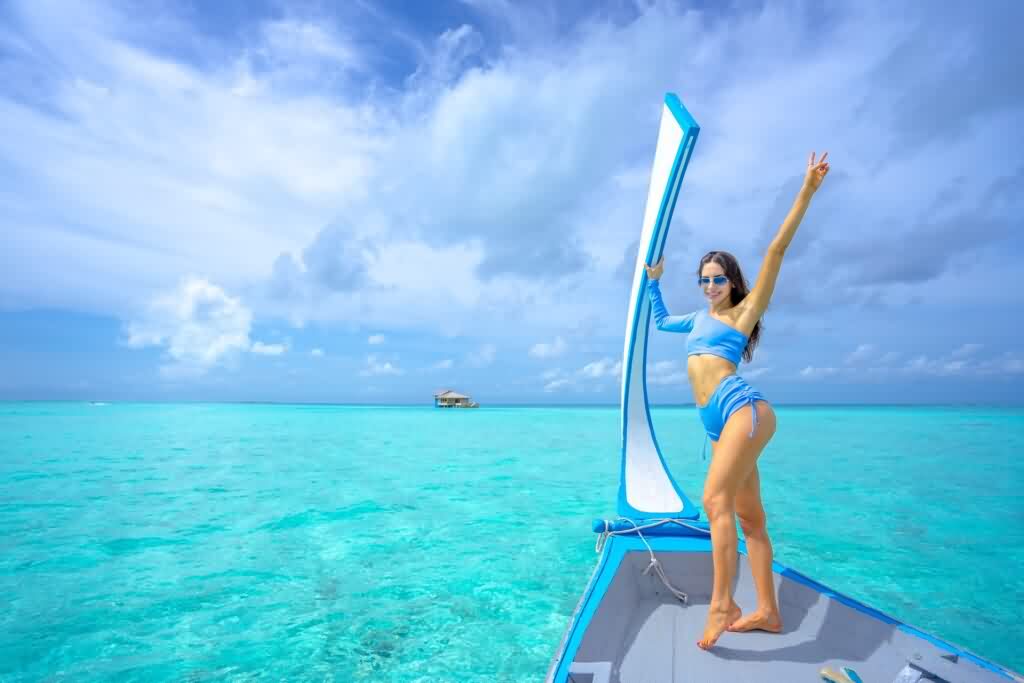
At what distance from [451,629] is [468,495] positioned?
6.95 m

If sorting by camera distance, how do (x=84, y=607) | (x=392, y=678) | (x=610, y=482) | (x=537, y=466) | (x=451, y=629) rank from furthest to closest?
(x=537, y=466) < (x=610, y=482) < (x=84, y=607) < (x=451, y=629) < (x=392, y=678)

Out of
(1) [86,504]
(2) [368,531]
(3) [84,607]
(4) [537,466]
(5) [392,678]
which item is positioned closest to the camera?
(5) [392,678]

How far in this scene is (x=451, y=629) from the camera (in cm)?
512

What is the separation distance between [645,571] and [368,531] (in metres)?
6.28

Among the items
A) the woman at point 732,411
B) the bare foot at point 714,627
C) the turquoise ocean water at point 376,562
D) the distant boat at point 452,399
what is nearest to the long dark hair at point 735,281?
the woman at point 732,411

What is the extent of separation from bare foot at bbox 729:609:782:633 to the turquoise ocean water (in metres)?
1.96

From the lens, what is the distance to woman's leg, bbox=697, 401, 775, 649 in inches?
110

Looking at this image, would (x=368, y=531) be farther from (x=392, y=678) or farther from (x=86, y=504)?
(x=86, y=504)

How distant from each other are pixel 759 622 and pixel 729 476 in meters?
1.10

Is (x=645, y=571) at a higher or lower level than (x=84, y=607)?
higher

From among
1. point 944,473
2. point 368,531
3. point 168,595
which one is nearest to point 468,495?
point 368,531

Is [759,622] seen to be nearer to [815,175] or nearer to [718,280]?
[718,280]

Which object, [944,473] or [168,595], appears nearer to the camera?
[168,595]

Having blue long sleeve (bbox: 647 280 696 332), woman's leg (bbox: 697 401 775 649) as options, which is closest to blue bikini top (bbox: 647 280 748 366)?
blue long sleeve (bbox: 647 280 696 332)
